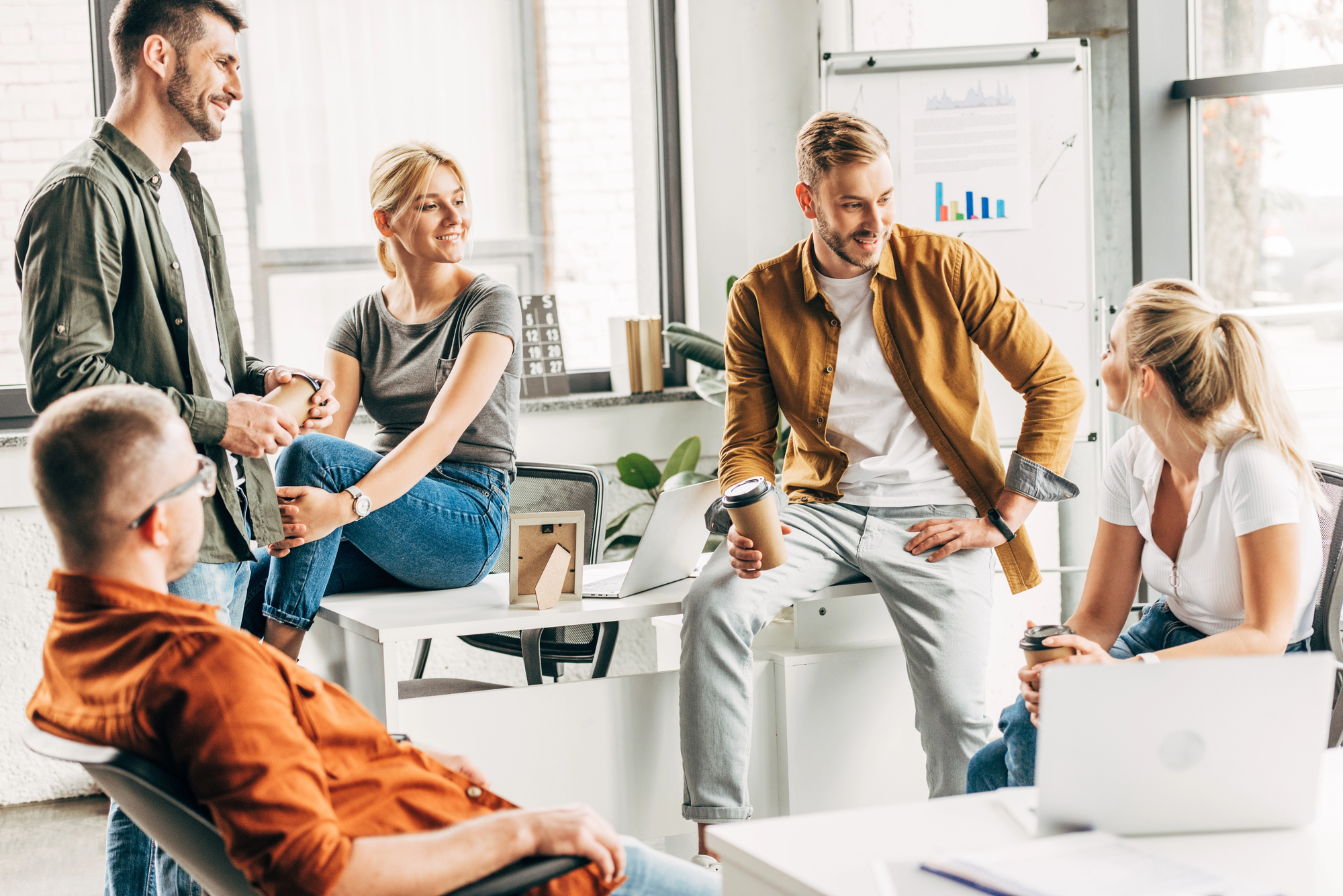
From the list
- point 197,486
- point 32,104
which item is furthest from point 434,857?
point 32,104

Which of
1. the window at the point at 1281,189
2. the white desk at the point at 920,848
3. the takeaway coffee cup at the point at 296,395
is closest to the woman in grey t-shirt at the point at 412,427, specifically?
the takeaway coffee cup at the point at 296,395

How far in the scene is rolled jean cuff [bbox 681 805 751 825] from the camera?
2.26 meters

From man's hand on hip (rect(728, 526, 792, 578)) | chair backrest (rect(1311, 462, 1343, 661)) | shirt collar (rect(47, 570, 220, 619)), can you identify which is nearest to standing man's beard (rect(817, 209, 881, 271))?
man's hand on hip (rect(728, 526, 792, 578))

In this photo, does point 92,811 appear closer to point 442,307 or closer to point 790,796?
point 442,307

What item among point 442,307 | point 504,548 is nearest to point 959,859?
point 442,307

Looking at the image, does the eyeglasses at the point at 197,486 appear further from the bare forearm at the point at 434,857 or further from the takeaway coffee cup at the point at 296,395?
the takeaway coffee cup at the point at 296,395

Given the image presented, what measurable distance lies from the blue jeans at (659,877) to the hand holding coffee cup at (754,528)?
86 cm

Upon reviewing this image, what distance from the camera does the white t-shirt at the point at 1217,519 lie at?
5.96ft

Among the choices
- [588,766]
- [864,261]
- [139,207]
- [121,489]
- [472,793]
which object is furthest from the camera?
[864,261]

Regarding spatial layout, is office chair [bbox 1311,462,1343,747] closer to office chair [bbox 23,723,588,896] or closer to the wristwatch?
office chair [bbox 23,723,588,896]

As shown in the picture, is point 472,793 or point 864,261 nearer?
point 472,793

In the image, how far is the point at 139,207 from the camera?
195cm

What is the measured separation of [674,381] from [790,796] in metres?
1.96

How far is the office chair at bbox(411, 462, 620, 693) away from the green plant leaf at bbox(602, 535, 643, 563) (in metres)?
0.59
